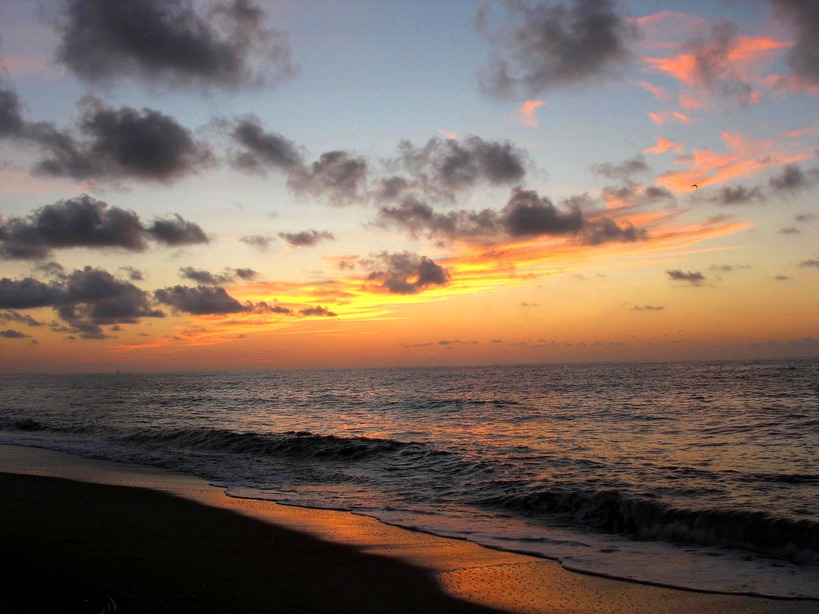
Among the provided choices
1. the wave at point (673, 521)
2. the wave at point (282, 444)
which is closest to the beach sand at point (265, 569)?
the wave at point (673, 521)

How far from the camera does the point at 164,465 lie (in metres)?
19.2

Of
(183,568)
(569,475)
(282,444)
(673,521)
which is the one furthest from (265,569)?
(282,444)

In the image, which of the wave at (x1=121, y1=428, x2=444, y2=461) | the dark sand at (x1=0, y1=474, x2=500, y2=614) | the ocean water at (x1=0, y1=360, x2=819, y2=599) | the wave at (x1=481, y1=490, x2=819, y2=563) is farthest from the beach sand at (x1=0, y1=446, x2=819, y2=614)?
the wave at (x1=121, y1=428, x2=444, y2=461)

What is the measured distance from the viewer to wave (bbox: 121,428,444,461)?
21.5m

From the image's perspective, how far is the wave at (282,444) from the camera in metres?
21.5

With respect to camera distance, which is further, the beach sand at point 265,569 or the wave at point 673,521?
the wave at point 673,521

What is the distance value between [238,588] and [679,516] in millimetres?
8644

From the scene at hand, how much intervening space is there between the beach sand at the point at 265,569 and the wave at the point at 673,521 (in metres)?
3.12

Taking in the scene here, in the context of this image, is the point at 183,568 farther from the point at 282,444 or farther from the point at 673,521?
the point at 282,444

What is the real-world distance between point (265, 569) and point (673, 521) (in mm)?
7932

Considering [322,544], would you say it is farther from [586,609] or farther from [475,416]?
[475,416]

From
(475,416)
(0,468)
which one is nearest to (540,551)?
(0,468)

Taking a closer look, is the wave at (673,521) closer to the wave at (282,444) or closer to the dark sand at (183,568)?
the dark sand at (183,568)

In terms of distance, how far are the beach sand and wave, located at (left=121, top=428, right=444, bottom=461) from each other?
9.67 metres
